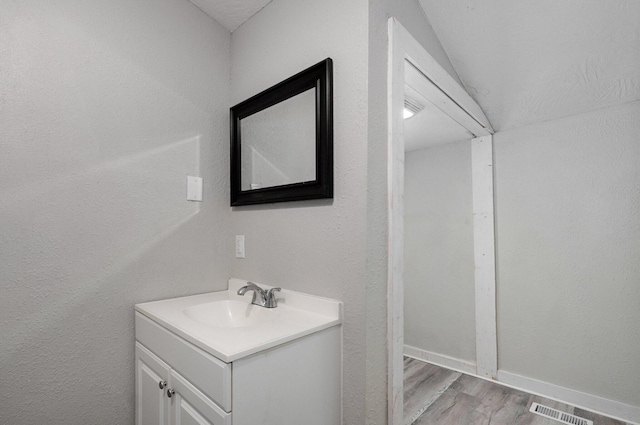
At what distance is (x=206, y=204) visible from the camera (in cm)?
166

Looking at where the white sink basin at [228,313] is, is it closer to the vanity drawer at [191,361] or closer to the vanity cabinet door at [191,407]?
the vanity drawer at [191,361]

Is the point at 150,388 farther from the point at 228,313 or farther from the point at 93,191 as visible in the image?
the point at 93,191

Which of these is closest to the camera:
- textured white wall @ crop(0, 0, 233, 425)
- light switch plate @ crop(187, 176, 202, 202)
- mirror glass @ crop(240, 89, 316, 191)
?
textured white wall @ crop(0, 0, 233, 425)

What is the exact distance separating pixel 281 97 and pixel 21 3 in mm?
1023

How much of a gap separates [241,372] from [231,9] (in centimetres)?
177

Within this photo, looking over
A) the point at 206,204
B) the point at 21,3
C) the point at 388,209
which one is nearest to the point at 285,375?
the point at 388,209

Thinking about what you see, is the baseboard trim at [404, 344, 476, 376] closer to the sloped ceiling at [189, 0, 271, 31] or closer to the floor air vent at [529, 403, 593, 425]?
the floor air vent at [529, 403, 593, 425]

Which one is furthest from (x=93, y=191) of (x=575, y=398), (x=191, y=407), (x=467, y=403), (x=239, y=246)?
(x=575, y=398)

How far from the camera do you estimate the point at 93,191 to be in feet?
4.20

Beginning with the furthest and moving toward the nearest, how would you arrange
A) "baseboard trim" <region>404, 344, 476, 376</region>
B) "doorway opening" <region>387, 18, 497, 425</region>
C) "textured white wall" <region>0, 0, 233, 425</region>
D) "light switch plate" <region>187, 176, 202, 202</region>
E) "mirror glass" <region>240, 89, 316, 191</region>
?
"baseboard trim" <region>404, 344, 476, 376</region>, "light switch plate" <region>187, 176, 202, 202</region>, "mirror glass" <region>240, 89, 316, 191</region>, "doorway opening" <region>387, 18, 497, 425</region>, "textured white wall" <region>0, 0, 233, 425</region>

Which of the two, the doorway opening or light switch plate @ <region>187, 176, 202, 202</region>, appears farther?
light switch plate @ <region>187, 176, 202, 202</region>

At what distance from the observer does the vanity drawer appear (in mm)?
847

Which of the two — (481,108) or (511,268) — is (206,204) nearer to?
(481,108)

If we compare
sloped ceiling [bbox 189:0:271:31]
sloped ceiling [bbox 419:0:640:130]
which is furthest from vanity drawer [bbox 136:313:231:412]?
sloped ceiling [bbox 419:0:640:130]
